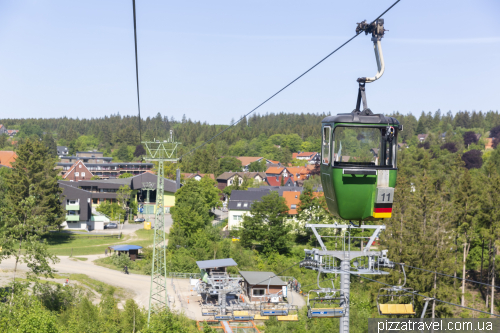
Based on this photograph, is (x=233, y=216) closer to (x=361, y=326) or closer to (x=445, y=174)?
(x=361, y=326)

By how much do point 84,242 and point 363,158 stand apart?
4370 cm

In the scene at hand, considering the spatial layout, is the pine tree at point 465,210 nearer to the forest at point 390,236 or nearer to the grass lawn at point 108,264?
the forest at point 390,236

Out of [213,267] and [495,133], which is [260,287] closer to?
[213,267]

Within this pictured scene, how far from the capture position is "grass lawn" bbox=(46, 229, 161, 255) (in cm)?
4275

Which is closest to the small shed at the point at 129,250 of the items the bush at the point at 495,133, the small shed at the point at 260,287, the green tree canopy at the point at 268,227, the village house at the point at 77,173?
the green tree canopy at the point at 268,227

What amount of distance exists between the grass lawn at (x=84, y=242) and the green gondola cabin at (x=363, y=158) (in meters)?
38.4

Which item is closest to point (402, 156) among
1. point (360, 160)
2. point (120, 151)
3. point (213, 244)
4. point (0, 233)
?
point (213, 244)

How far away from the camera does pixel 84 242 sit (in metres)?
46.8

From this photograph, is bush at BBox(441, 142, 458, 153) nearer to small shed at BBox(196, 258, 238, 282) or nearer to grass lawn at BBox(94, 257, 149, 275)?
small shed at BBox(196, 258, 238, 282)

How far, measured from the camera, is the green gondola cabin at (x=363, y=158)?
8.31 meters

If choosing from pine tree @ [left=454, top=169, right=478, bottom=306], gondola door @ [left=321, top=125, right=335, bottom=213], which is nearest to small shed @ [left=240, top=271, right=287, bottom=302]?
pine tree @ [left=454, top=169, right=478, bottom=306]

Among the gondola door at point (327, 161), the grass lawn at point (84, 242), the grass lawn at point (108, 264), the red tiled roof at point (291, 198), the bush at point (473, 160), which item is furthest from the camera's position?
the bush at point (473, 160)

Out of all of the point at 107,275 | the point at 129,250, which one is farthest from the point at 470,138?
the point at 107,275

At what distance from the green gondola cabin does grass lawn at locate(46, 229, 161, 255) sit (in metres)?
38.4
